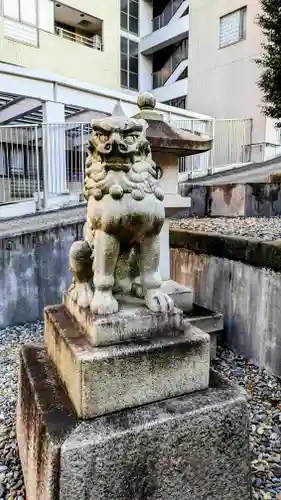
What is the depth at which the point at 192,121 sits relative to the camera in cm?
1000

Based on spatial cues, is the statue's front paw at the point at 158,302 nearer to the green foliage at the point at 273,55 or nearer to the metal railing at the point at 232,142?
the green foliage at the point at 273,55

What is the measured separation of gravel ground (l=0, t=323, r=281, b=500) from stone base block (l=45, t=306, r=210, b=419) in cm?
77

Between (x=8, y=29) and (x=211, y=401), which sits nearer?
(x=211, y=401)

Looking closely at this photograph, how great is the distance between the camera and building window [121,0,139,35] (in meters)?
17.0

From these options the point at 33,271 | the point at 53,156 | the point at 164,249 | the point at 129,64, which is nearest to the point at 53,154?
the point at 53,156

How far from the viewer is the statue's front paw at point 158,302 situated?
178 cm

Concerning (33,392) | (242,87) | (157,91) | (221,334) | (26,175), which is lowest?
(221,334)

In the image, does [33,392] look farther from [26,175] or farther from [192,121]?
[192,121]

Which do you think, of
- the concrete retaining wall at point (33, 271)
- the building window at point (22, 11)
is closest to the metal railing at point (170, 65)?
the building window at point (22, 11)

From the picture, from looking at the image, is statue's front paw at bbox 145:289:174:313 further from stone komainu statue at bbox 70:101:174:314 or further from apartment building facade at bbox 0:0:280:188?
apartment building facade at bbox 0:0:280:188

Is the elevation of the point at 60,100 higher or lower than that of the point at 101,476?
higher

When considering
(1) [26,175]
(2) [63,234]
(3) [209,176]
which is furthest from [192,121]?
(2) [63,234]

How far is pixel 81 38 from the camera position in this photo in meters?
14.8

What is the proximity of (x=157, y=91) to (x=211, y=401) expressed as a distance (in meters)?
17.3
